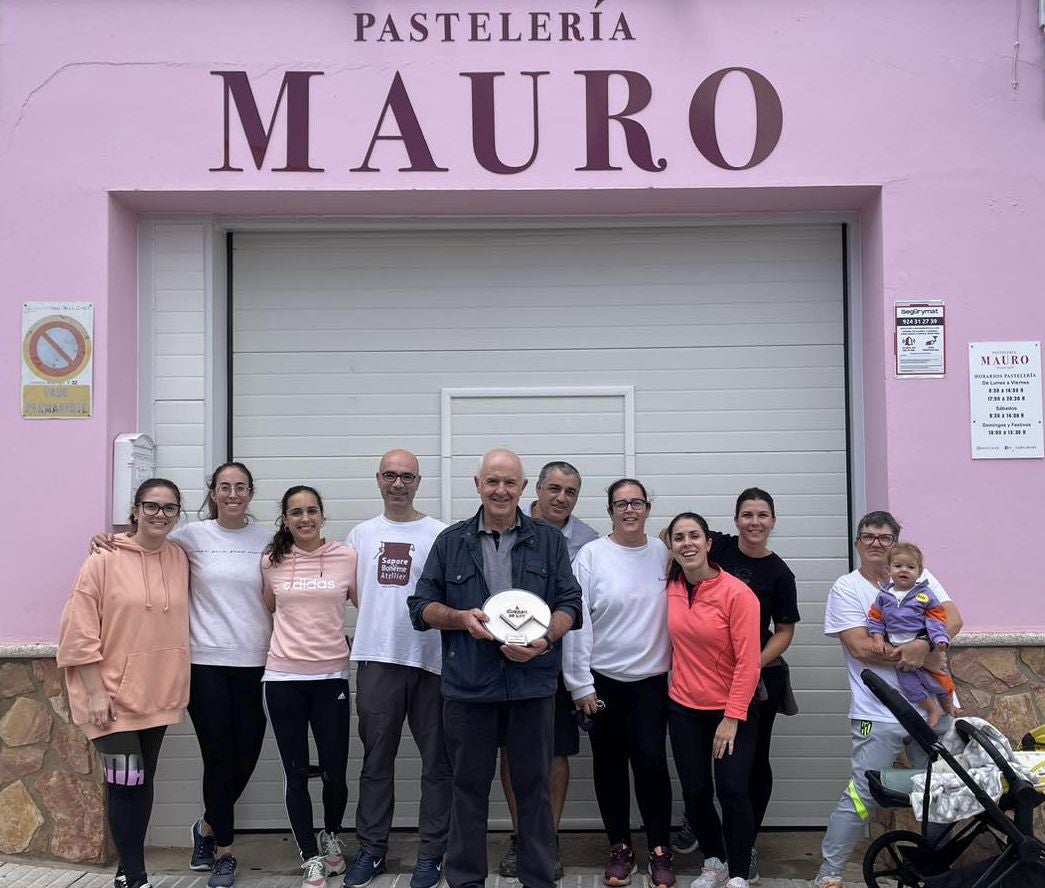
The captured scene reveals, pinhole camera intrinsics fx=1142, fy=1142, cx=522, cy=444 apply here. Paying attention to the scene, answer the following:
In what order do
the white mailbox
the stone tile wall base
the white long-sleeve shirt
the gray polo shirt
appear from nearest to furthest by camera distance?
the gray polo shirt → the white long-sleeve shirt → the stone tile wall base → the white mailbox

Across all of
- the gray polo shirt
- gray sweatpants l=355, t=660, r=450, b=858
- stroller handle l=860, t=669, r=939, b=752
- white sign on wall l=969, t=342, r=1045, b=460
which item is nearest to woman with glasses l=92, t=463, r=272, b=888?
gray sweatpants l=355, t=660, r=450, b=858

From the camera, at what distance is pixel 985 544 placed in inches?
223

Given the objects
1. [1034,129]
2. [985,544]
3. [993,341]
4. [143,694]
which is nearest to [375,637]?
[143,694]

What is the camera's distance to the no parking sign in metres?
5.81

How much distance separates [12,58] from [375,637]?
11.6 ft

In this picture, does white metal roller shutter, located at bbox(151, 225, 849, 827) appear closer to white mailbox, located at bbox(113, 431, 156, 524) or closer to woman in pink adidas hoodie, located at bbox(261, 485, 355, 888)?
white mailbox, located at bbox(113, 431, 156, 524)

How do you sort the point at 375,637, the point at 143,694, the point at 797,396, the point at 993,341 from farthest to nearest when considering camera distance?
the point at 797,396, the point at 993,341, the point at 375,637, the point at 143,694

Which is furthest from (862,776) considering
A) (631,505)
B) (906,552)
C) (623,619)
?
(631,505)

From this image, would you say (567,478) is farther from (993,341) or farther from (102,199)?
(102,199)

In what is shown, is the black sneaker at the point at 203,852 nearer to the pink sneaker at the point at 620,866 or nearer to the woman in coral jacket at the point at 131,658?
the woman in coral jacket at the point at 131,658

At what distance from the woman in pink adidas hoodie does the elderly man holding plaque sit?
0.67 m

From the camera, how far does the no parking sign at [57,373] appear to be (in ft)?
19.1

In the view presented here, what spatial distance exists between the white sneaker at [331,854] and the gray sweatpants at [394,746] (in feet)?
0.52

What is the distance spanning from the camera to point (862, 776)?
A: 4.98m
